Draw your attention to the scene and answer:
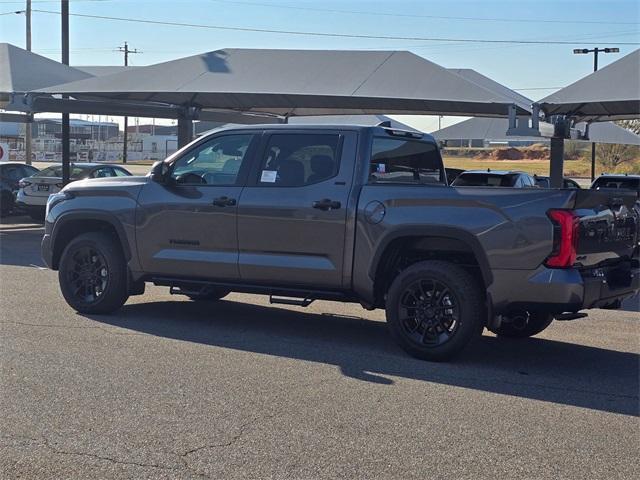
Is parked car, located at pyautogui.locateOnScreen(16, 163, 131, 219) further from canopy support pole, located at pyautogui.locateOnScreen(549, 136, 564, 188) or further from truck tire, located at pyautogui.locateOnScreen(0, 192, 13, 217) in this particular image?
canopy support pole, located at pyautogui.locateOnScreen(549, 136, 564, 188)

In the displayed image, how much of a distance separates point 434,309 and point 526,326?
58.7 inches

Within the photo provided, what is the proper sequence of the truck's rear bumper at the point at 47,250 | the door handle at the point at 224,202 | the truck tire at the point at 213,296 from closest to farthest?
the door handle at the point at 224,202
the truck's rear bumper at the point at 47,250
the truck tire at the point at 213,296

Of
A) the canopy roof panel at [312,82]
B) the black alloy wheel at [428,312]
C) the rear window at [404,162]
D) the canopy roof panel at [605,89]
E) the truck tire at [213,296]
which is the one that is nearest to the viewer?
the black alloy wheel at [428,312]

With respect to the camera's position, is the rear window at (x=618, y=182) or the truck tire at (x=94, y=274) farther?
the rear window at (x=618, y=182)

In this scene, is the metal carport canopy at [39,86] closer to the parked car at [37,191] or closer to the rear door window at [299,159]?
the parked car at [37,191]

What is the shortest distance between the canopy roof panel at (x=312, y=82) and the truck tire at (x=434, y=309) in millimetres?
9513

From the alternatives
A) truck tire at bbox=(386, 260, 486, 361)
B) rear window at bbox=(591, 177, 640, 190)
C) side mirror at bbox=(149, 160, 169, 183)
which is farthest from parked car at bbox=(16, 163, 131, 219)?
truck tire at bbox=(386, 260, 486, 361)

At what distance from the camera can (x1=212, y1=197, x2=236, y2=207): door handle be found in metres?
8.53

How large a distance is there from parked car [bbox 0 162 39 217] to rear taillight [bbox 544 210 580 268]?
18.9m

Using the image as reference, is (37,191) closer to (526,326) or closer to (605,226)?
(526,326)

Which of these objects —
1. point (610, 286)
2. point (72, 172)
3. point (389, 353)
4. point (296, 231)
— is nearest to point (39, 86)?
point (72, 172)

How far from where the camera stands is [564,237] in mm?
6961

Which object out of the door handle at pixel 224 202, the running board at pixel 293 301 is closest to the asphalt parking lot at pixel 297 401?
the running board at pixel 293 301

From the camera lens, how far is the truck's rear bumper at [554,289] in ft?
23.0
